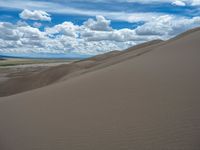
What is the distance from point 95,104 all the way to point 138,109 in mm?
1475

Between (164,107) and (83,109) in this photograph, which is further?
(83,109)

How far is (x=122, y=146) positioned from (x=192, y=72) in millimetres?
5238

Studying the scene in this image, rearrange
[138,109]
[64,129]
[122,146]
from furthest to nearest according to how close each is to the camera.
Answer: [138,109]
[64,129]
[122,146]

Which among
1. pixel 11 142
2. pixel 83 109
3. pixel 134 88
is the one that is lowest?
pixel 11 142

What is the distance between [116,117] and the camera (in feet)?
19.0

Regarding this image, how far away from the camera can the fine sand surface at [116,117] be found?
4.52 meters

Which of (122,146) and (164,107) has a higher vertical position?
(164,107)

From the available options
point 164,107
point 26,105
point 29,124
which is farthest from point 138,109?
point 26,105

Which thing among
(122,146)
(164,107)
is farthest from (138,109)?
(122,146)

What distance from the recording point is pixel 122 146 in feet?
→ 14.3

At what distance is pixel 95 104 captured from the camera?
7.13 meters

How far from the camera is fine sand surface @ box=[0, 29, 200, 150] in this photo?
178 inches

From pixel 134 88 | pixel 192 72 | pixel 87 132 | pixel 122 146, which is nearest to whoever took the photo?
pixel 122 146

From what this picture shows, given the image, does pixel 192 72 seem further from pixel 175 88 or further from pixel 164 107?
pixel 164 107
